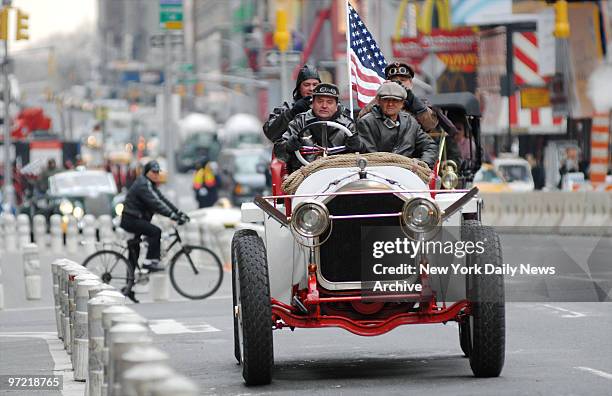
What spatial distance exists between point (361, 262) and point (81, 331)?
7.65 ft

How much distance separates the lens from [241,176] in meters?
51.7

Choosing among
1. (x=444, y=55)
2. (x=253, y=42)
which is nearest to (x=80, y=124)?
(x=253, y=42)

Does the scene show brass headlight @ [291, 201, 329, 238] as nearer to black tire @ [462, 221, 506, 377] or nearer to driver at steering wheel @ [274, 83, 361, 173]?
black tire @ [462, 221, 506, 377]

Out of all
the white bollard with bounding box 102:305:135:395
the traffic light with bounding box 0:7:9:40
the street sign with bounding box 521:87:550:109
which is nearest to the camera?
the white bollard with bounding box 102:305:135:395

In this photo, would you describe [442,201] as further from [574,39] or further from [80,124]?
[80,124]

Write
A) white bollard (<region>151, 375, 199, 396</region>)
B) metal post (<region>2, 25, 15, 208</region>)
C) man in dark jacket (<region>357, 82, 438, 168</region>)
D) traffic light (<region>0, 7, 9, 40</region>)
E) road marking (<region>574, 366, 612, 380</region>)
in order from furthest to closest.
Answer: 1. metal post (<region>2, 25, 15, 208</region>)
2. traffic light (<region>0, 7, 9, 40</region>)
3. man in dark jacket (<region>357, 82, 438, 168</region>)
4. road marking (<region>574, 366, 612, 380</region>)
5. white bollard (<region>151, 375, 199, 396</region>)

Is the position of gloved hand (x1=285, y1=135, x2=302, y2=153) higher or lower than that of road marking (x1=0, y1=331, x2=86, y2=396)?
higher

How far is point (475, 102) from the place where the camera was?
783 inches

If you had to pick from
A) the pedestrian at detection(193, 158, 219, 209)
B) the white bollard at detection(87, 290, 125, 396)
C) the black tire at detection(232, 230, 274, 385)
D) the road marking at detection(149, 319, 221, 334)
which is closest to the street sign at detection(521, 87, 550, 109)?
the pedestrian at detection(193, 158, 219, 209)

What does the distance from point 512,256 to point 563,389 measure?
2.26 meters

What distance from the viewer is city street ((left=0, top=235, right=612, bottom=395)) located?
10.9 m

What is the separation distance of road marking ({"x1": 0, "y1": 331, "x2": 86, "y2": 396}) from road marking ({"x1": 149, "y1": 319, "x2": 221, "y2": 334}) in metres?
1.02

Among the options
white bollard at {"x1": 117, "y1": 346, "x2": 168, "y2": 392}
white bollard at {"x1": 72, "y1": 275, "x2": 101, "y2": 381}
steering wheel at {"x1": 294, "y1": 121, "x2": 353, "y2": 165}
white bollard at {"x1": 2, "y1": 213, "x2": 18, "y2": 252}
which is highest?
steering wheel at {"x1": 294, "y1": 121, "x2": 353, "y2": 165}

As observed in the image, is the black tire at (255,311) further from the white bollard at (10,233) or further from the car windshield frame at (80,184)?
the car windshield frame at (80,184)
